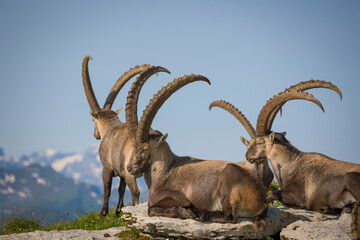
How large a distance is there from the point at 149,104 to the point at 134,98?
0.99 meters

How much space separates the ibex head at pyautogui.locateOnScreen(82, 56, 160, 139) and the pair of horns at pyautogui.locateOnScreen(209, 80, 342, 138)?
298cm

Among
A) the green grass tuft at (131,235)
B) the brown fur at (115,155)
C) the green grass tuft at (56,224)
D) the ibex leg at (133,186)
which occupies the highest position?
the brown fur at (115,155)

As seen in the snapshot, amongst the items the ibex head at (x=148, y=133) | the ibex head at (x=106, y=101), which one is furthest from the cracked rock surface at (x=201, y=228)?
the ibex head at (x=106, y=101)

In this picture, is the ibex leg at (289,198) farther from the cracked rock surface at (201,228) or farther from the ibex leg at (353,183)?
the cracked rock surface at (201,228)

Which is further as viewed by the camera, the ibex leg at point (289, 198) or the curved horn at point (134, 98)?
the ibex leg at point (289, 198)

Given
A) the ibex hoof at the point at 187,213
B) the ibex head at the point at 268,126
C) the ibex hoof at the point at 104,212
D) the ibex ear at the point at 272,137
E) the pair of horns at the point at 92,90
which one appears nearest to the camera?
the ibex hoof at the point at 187,213

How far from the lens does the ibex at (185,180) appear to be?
330 inches

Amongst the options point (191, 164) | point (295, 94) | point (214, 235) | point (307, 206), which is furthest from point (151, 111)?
point (307, 206)

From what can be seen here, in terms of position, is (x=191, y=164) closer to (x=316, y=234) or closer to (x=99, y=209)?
(x=316, y=234)

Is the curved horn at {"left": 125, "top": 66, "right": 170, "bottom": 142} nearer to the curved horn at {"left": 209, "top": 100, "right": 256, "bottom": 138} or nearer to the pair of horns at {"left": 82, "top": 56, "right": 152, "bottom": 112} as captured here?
the curved horn at {"left": 209, "top": 100, "right": 256, "bottom": 138}

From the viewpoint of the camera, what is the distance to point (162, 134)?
32.6 ft

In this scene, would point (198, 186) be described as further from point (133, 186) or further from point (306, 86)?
point (306, 86)

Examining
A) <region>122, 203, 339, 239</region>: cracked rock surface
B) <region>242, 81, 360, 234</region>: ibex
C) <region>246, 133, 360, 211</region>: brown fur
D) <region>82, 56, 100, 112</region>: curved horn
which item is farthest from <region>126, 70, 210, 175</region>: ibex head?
<region>82, 56, 100, 112</region>: curved horn

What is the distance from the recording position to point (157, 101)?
9.34 m
